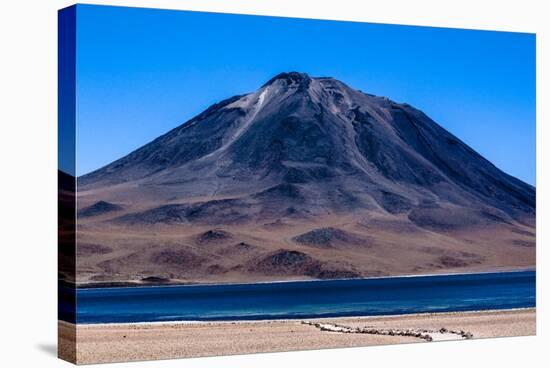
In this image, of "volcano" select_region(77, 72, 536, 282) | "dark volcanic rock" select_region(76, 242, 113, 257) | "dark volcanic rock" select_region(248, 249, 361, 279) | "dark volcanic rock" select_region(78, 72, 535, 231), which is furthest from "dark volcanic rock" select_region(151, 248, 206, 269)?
"dark volcanic rock" select_region(248, 249, 361, 279)

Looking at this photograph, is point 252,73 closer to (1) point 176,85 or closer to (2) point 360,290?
(1) point 176,85

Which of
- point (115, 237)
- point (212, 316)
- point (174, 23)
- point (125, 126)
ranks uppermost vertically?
point (174, 23)

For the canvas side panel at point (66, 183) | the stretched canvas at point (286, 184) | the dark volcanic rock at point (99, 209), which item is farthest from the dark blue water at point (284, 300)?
the dark volcanic rock at point (99, 209)

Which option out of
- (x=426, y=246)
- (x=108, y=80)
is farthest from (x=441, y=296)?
(x=108, y=80)

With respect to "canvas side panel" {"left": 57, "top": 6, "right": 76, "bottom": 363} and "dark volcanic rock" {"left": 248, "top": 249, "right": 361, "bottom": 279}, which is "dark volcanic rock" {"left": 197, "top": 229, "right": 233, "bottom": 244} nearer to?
"dark volcanic rock" {"left": 248, "top": 249, "right": 361, "bottom": 279}

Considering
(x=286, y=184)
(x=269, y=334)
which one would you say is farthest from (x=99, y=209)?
(x=286, y=184)

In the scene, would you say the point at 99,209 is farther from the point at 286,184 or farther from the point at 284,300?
the point at 286,184

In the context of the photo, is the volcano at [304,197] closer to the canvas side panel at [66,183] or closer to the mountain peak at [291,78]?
the mountain peak at [291,78]
